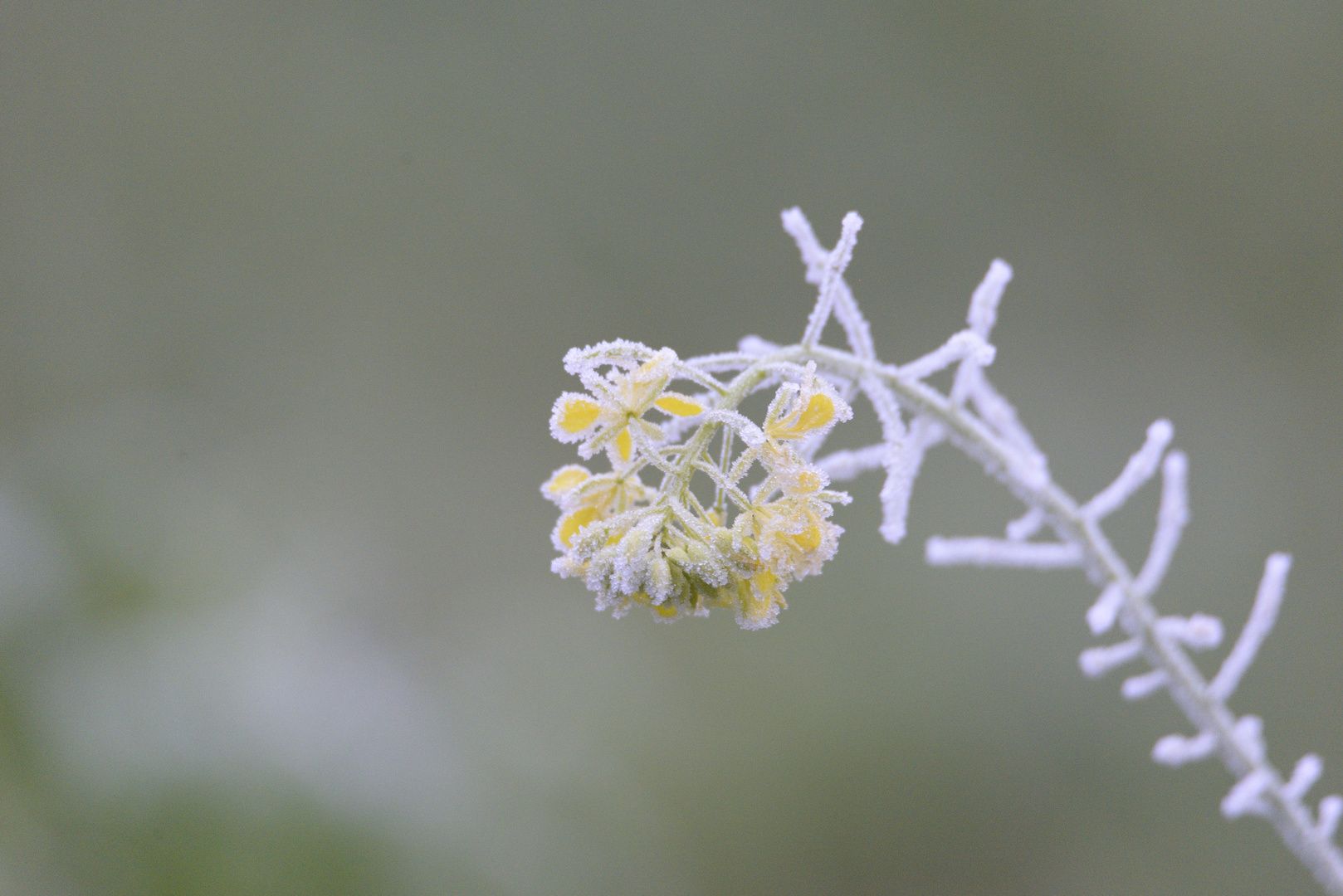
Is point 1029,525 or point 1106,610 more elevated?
point 1029,525

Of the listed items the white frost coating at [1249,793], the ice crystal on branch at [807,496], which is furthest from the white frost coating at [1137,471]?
the white frost coating at [1249,793]

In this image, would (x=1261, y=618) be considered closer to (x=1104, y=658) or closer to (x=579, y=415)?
(x=1104, y=658)

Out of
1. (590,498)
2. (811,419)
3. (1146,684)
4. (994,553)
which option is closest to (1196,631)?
(1146,684)

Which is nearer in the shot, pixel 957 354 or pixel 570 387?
pixel 957 354

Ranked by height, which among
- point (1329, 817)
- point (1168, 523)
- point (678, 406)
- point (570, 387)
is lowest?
point (1329, 817)

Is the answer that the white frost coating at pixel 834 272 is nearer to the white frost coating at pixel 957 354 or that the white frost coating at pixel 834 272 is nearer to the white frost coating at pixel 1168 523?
the white frost coating at pixel 957 354

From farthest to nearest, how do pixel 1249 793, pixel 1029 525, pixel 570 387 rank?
pixel 570 387, pixel 1029 525, pixel 1249 793
